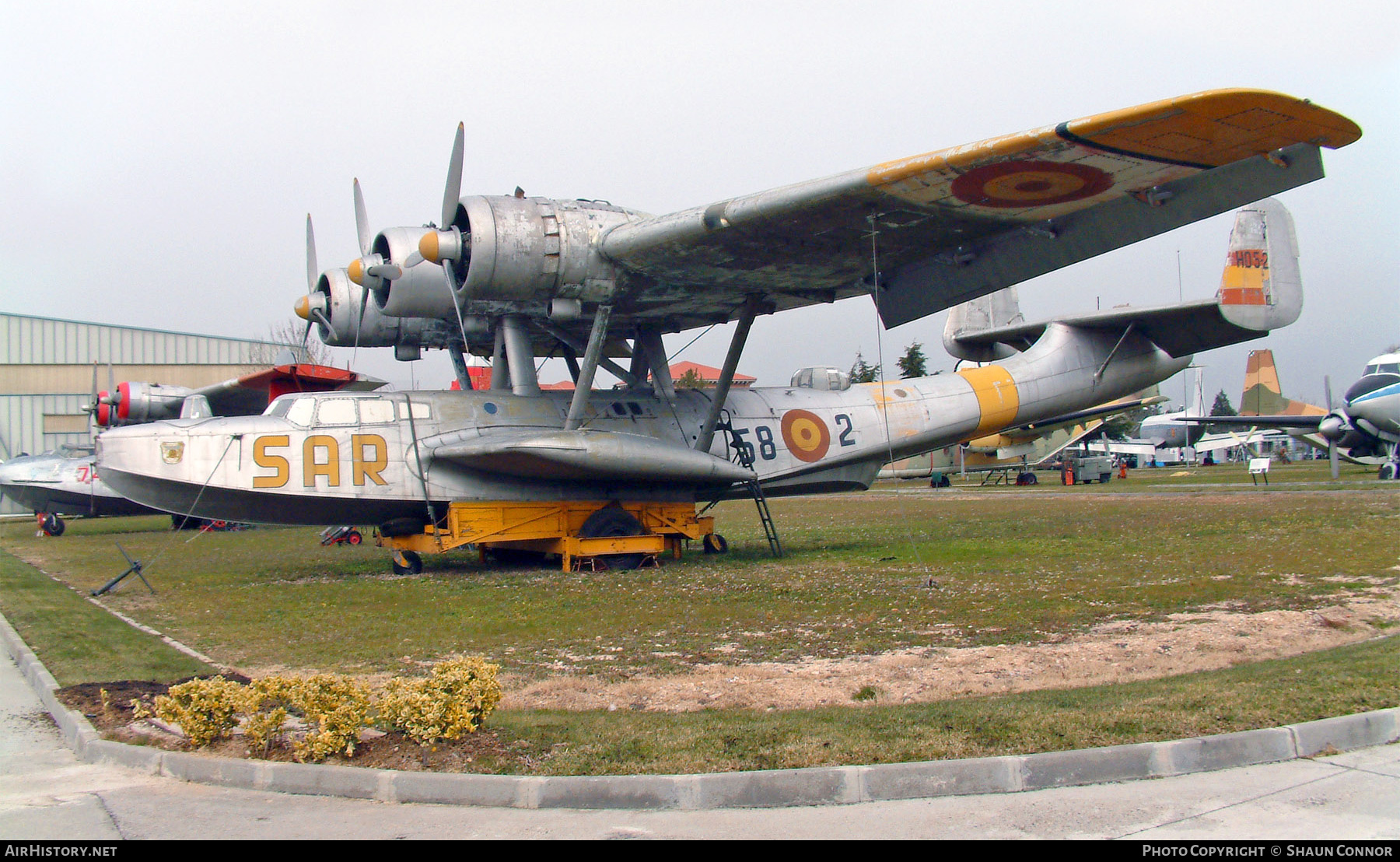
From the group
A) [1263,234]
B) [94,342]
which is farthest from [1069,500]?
[94,342]

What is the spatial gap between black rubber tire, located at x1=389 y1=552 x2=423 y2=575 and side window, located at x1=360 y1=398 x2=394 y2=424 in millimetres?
2299

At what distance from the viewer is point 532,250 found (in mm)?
14562

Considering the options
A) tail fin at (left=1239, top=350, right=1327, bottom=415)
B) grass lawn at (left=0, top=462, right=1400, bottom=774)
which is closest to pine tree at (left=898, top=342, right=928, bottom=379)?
tail fin at (left=1239, top=350, right=1327, bottom=415)

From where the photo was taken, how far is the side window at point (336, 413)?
49.4 ft

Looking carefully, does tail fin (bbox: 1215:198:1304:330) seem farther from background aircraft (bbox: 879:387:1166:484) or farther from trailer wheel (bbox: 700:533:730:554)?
background aircraft (bbox: 879:387:1166:484)

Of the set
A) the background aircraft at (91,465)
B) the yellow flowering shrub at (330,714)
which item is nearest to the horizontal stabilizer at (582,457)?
the yellow flowering shrub at (330,714)

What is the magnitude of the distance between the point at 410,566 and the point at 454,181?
6.15 metres

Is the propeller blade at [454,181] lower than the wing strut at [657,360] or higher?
higher

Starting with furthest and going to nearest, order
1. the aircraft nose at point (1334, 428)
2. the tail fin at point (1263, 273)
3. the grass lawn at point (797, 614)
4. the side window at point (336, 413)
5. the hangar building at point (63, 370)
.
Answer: the hangar building at point (63, 370)
the aircraft nose at point (1334, 428)
the tail fin at point (1263, 273)
the side window at point (336, 413)
the grass lawn at point (797, 614)

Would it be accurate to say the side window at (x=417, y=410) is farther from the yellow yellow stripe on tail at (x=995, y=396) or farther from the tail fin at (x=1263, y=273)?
the tail fin at (x=1263, y=273)

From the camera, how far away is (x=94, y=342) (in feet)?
179

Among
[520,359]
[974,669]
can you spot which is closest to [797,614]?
[974,669]

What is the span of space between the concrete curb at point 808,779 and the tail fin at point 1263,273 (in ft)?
43.6

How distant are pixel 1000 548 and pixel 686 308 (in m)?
6.64
